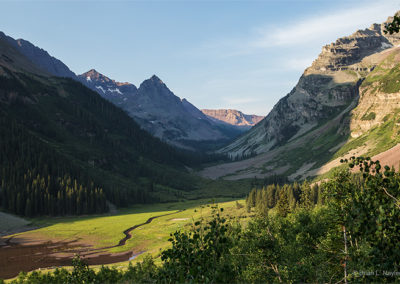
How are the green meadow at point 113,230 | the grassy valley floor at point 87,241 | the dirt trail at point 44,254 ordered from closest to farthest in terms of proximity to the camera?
the dirt trail at point 44,254, the grassy valley floor at point 87,241, the green meadow at point 113,230

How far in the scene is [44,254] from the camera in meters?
104

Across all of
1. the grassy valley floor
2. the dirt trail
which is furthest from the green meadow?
the dirt trail

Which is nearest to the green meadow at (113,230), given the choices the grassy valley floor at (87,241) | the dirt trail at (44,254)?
the grassy valley floor at (87,241)

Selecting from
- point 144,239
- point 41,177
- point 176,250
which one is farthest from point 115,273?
point 41,177

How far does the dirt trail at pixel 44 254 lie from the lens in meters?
89.7

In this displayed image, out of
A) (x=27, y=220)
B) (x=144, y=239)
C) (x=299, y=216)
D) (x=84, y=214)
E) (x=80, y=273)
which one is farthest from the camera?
(x=84, y=214)

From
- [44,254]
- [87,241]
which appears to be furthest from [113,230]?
[44,254]

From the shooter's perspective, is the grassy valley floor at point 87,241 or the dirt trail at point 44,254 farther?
the grassy valley floor at point 87,241

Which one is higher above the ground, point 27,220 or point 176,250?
point 176,250

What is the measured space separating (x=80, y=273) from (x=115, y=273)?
47.0 ft

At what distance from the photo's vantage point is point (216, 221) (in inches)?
571

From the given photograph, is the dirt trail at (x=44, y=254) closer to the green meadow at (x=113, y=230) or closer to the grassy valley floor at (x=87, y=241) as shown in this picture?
the grassy valley floor at (x=87, y=241)

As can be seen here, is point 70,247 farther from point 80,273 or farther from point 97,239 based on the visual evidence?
point 80,273

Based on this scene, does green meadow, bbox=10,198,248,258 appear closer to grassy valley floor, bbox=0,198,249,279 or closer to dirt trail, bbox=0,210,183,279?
grassy valley floor, bbox=0,198,249,279
